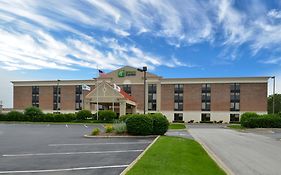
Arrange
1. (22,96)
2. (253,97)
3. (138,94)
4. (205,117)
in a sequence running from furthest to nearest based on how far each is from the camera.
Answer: (22,96)
(138,94)
(205,117)
(253,97)

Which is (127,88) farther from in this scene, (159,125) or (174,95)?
(159,125)

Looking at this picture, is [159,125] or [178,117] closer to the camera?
[159,125]

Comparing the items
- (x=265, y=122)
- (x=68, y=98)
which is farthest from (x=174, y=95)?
(x=265, y=122)

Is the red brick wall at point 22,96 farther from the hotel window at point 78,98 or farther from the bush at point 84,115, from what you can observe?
the bush at point 84,115

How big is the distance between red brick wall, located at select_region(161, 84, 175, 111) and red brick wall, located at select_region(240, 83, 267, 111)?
15268mm

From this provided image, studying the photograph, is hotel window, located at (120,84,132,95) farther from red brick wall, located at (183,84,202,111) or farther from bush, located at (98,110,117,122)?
bush, located at (98,110,117,122)

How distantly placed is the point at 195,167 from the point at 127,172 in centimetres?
237

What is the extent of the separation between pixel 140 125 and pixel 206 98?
54.8 meters

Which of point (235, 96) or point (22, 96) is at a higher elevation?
point (235, 96)

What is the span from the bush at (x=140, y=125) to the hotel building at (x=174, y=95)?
→ 45.8m

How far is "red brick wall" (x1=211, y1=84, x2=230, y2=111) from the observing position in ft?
253

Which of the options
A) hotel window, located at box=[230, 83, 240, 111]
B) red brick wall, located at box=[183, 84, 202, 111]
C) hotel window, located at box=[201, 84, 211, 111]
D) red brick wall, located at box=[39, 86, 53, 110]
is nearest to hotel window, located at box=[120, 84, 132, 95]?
red brick wall, located at box=[183, 84, 202, 111]

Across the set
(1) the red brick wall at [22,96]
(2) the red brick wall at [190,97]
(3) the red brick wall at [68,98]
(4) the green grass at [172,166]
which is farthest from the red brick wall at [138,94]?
(4) the green grass at [172,166]

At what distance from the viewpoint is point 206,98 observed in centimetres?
7806
